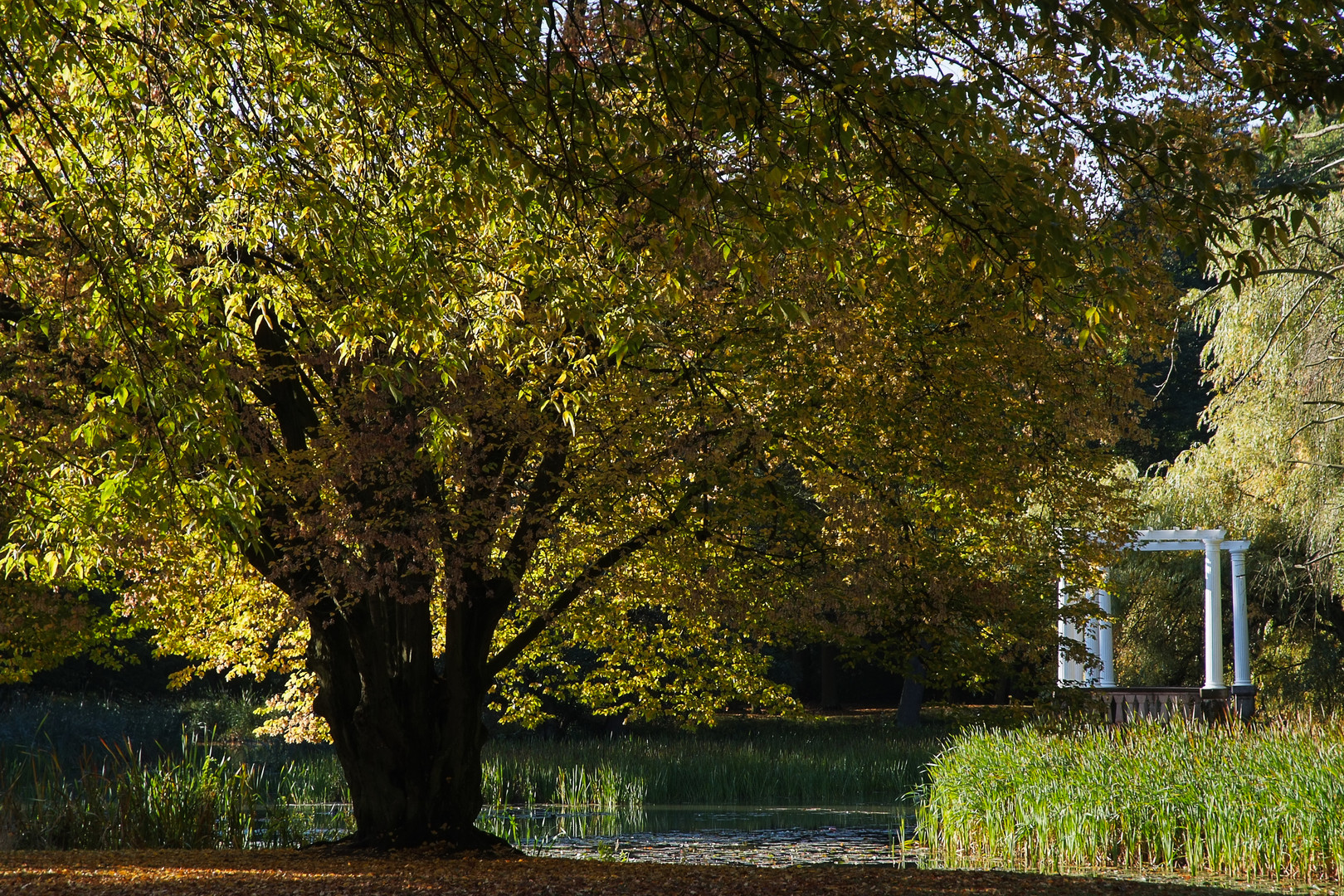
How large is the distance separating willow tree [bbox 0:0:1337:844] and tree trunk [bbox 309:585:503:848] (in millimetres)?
33

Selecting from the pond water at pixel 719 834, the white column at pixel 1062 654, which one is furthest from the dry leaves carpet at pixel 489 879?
the white column at pixel 1062 654

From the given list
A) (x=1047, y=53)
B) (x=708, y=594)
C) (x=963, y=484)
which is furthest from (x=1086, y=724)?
(x=1047, y=53)

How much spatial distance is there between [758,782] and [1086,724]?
209 inches

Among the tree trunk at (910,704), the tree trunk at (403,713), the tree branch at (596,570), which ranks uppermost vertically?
the tree branch at (596,570)

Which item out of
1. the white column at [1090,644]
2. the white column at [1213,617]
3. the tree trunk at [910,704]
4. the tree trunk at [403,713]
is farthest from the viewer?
the tree trunk at [910,704]

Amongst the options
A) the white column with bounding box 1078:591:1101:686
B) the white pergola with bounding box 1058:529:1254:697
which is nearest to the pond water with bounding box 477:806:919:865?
the white column with bounding box 1078:591:1101:686

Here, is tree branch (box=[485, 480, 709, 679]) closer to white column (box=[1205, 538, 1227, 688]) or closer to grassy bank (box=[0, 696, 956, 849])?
grassy bank (box=[0, 696, 956, 849])

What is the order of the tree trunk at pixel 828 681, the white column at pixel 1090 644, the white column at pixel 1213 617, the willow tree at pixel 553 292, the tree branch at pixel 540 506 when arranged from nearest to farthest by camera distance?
the willow tree at pixel 553 292, the tree branch at pixel 540 506, the white column at pixel 1090 644, the white column at pixel 1213 617, the tree trunk at pixel 828 681

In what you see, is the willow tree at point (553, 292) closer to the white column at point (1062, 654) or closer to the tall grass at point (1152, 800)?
the white column at point (1062, 654)

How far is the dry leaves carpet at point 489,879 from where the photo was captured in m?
6.34

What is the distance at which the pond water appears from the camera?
33.7 feet

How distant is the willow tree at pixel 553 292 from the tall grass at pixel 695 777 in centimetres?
488

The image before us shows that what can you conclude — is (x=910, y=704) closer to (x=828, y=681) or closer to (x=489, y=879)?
(x=828, y=681)

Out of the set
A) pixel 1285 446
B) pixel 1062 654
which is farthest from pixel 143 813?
pixel 1285 446
